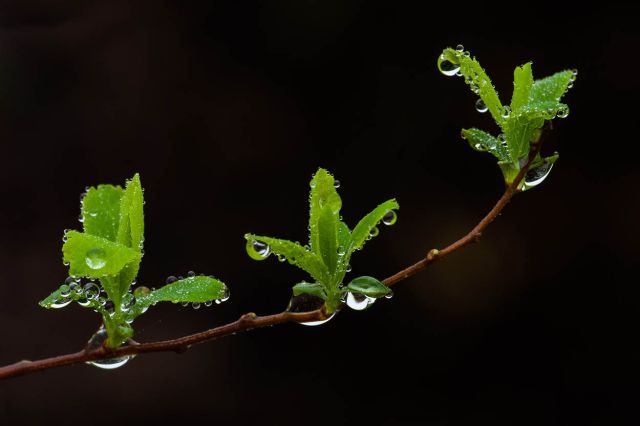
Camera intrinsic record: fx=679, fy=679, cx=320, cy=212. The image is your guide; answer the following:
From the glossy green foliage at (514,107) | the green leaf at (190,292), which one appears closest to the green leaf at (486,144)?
the glossy green foliage at (514,107)

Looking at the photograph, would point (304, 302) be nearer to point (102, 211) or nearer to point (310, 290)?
point (310, 290)

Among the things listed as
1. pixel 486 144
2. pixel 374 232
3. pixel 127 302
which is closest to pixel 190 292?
pixel 127 302

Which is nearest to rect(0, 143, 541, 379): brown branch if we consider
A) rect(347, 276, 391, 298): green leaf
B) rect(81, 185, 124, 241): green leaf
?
rect(347, 276, 391, 298): green leaf

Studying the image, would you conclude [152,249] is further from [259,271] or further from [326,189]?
[326,189]

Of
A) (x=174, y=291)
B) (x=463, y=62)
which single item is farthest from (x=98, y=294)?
(x=463, y=62)

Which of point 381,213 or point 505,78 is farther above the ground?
point 505,78
